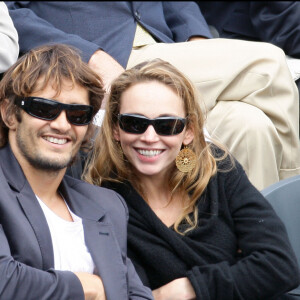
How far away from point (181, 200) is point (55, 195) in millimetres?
585

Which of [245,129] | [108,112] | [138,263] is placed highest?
[108,112]

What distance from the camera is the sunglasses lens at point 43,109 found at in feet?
7.78

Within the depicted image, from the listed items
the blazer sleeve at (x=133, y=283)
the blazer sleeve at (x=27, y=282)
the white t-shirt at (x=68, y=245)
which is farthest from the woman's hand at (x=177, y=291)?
the blazer sleeve at (x=27, y=282)

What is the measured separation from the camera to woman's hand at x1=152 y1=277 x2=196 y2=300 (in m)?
2.64

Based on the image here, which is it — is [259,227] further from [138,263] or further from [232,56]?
[232,56]

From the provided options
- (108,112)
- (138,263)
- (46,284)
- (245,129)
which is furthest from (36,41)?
(46,284)

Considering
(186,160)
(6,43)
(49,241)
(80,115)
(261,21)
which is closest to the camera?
(49,241)

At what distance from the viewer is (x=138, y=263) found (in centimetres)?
274

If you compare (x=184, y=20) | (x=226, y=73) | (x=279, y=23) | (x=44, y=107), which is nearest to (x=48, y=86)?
(x=44, y=107)

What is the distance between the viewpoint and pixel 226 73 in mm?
3475

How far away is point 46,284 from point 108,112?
949mm

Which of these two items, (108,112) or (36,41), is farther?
(36,41)

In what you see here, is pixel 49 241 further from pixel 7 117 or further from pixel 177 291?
pixel 177 291

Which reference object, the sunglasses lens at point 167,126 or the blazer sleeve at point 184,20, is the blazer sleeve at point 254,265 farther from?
the blazer sleeve at point 184,20
